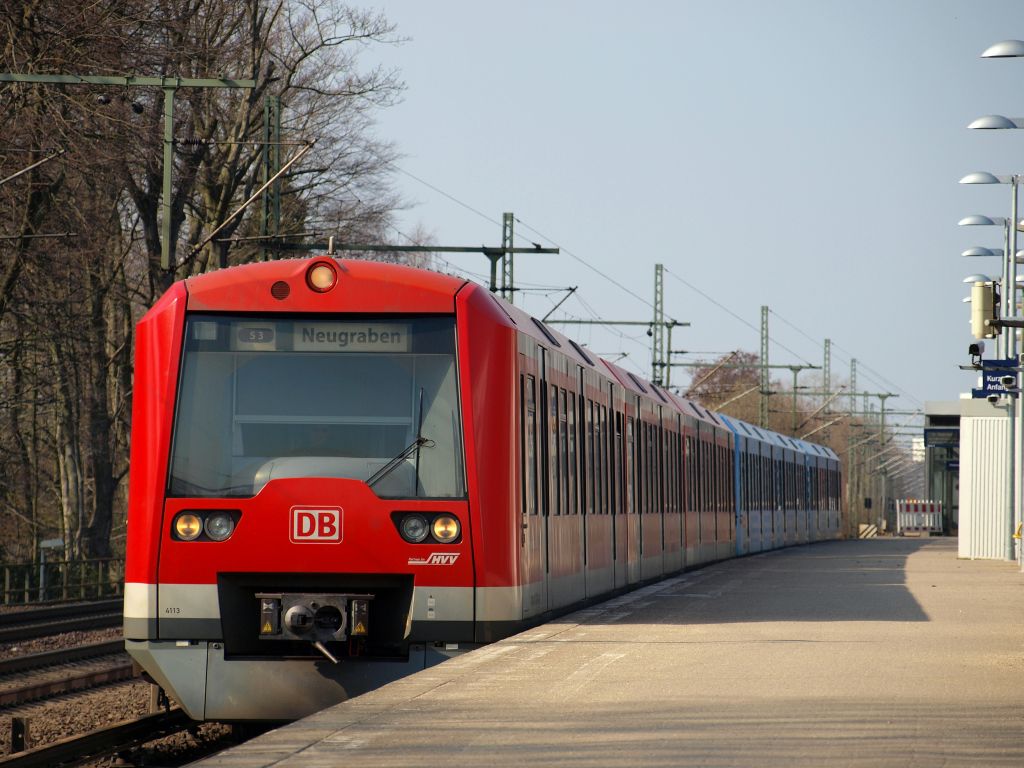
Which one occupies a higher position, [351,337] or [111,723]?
[351,337]

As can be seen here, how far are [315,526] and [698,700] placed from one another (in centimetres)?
295

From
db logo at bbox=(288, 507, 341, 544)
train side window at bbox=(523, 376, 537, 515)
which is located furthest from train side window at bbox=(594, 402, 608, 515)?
db logo at bbox=(288, 507, 341, 544)

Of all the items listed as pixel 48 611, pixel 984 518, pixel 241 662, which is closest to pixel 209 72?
pixel 48 611

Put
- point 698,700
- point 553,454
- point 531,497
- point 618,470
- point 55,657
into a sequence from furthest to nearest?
point 618,470 → point 55,657 → point 553,454 → point 531,497 → point 698,700

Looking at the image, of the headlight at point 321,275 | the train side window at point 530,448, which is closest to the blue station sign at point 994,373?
the train side window at point 530,448

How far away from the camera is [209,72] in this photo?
34.7 metres

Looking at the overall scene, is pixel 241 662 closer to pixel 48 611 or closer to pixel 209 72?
pixel 48 611

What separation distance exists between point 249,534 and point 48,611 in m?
15.4

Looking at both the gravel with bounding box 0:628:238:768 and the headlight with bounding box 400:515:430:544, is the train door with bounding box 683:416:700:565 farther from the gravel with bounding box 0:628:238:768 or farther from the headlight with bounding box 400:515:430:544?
the headlight with bounding box 400:515:430:544

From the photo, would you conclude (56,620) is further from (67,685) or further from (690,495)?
(690,495)

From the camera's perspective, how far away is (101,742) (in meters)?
11.1

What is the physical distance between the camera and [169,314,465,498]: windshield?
35.1 feet

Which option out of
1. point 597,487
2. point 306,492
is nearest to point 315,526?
point 306,492

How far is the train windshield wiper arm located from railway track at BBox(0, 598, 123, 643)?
10.5 m
